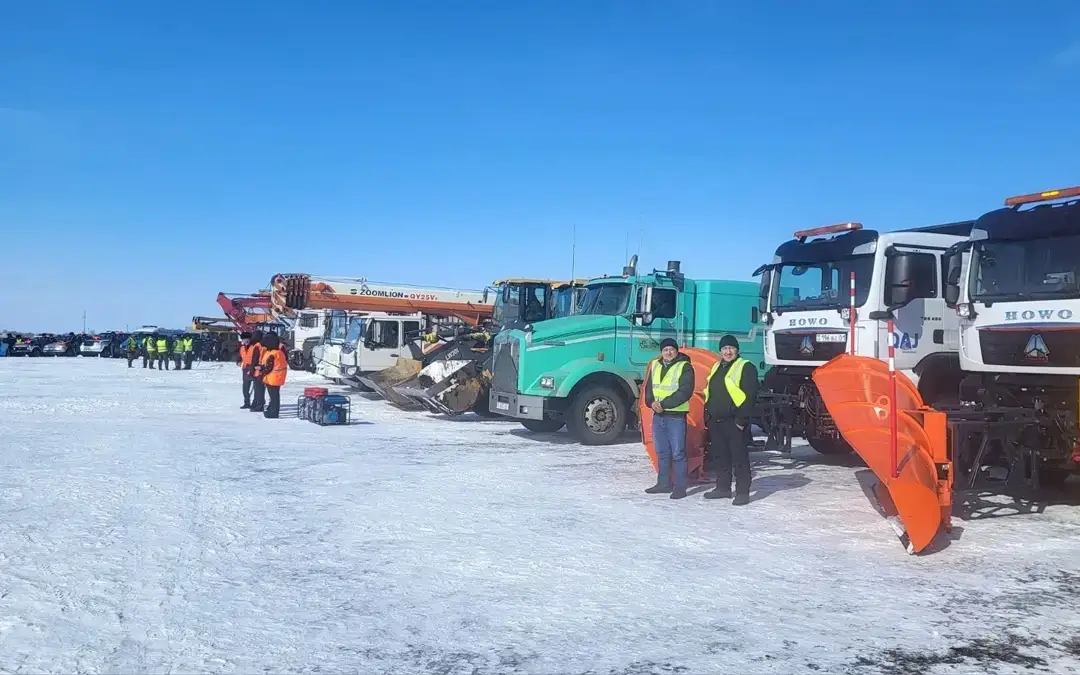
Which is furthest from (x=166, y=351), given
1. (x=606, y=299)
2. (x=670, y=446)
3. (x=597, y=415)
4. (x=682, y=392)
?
(x=682, y=392)

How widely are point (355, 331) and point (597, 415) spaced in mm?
10299

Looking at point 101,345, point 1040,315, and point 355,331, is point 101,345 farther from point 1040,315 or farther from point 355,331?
point 1040,315

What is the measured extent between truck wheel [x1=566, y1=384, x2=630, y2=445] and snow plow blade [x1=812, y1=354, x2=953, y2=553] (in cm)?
552

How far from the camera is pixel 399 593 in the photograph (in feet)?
17.6

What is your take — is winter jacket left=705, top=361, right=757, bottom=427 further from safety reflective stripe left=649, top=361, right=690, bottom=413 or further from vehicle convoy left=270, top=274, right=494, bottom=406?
vehicle convoy left=270, top=274, right=494, bottom=406

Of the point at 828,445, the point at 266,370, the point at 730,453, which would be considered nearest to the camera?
the point at 730,453

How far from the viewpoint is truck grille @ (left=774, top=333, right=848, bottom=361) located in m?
10.2

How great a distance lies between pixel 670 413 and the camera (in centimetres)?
875

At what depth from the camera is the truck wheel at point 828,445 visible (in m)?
11.6

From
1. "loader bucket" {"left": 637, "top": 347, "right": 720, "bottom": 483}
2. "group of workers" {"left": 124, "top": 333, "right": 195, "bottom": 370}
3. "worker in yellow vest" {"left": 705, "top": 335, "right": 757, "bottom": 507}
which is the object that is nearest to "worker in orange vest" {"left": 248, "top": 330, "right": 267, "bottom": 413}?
"loader bucket" {"left": 637, "top": 347, "right": 720, "bottom": 483}

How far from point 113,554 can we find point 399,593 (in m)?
2.24

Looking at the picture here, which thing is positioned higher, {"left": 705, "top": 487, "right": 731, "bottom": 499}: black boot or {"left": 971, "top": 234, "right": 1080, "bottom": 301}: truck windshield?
{"left": 971, "top": 234, "right": 1080, "bottom": 301}: truck windshield

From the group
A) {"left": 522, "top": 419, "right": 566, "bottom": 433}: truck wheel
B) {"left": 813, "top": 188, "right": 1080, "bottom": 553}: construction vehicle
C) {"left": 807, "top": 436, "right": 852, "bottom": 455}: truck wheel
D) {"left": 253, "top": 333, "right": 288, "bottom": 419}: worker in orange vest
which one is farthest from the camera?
{"left": 253, "top": 333, "right": 288, "bottom": 419}: worker in orange vest

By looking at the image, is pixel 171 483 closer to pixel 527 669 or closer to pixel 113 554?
pixel 113 554
